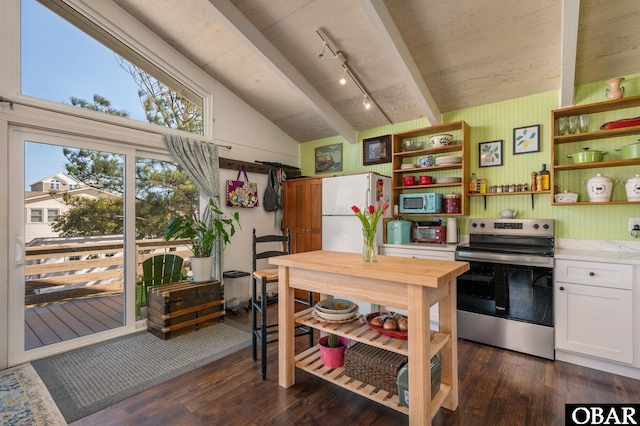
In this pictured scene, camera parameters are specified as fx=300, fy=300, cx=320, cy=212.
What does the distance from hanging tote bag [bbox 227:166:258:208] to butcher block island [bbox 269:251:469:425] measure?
2126 millimetres

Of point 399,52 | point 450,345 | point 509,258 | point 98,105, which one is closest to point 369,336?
point 450,345

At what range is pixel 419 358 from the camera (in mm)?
1536

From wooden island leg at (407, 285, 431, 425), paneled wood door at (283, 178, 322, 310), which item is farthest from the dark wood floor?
paneled wood door at (283, 178, 322, 310)

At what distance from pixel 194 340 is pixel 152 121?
242cm

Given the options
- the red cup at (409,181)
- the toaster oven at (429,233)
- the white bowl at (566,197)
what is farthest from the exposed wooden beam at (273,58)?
the white bowl at (566,197)

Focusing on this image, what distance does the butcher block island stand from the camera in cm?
154

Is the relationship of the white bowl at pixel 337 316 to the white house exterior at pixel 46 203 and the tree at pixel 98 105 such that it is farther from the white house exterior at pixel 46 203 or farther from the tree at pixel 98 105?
the tree at pixel 98 105

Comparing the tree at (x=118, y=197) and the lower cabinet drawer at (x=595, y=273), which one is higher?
the tree at (x=118, y=197)

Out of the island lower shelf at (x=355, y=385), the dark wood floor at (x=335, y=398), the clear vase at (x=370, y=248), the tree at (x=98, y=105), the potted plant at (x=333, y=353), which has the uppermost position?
the tree at (x=98, y=105)

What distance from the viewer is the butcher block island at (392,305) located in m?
1.54

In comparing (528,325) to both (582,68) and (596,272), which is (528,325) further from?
(582,68)

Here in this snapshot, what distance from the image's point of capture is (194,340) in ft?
9.84

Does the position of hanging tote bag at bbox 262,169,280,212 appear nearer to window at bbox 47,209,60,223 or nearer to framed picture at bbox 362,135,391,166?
framed picture at bbox 362,135,391,166

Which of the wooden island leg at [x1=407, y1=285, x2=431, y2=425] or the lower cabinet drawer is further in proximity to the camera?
the lower cabinet drawer
